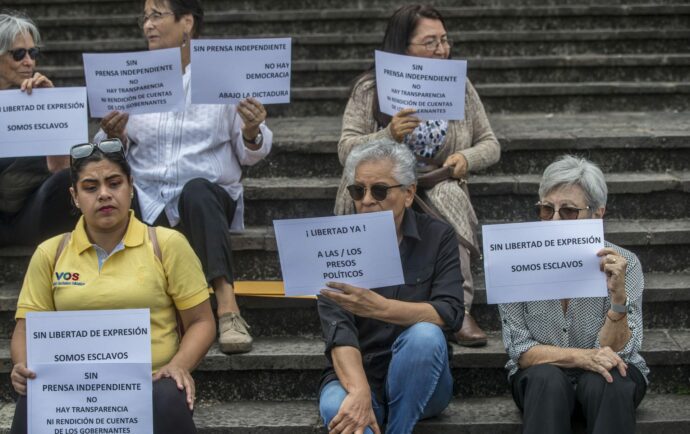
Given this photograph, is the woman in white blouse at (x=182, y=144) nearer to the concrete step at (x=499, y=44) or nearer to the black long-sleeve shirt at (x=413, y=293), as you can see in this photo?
the black long-sleeve shirt at (x=413, y=293)

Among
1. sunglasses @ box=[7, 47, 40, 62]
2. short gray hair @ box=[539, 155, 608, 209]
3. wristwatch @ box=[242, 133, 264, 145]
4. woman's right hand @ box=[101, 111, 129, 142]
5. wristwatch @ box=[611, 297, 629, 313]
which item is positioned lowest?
wristwatch @ box=[611, 297, 629, 313]

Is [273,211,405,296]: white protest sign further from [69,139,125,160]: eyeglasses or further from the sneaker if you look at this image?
the sneaker

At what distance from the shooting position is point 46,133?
4453 mm

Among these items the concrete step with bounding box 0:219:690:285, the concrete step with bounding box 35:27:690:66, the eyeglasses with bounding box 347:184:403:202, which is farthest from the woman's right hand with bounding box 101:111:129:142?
the concrete step with bounding box 35:27:690:66

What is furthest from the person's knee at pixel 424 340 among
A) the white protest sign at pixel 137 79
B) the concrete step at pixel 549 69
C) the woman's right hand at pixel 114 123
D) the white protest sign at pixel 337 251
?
the concrete step at pixel 549 69

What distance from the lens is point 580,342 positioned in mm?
3871

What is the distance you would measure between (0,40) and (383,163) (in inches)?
75.7

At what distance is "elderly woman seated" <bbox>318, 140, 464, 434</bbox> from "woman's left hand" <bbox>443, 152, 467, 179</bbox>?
626 millimetres

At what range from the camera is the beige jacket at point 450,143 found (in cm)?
455

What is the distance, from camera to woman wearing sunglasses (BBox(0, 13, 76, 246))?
4672 millimetres

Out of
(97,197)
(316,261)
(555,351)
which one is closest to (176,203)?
(97,197)

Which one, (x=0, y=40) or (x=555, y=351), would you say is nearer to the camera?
(x=555, y=351)

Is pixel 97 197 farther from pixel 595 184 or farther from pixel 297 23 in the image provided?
pixel 297 23

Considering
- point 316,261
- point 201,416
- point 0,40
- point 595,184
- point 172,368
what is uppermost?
point 0,40
